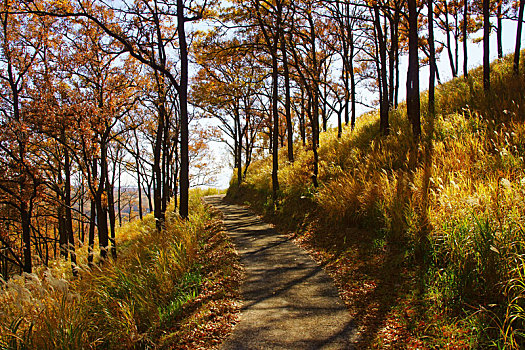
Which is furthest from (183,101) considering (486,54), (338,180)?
(486,54)

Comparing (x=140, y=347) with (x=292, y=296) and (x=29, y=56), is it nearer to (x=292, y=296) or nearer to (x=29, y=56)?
(x=292, y=296)

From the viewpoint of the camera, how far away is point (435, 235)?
4.02 meters

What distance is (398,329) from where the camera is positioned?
3.22m

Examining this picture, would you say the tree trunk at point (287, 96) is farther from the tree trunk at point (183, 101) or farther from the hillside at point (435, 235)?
the hillside at point (435, 235)

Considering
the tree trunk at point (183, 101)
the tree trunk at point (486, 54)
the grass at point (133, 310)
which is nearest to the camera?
the grass at point (133, 310)

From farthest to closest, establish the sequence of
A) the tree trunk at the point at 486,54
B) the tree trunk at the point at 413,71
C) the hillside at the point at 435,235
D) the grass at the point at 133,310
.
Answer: the tree trunk at the point at 486,54 → the tree trunk at the point at 413,71 → the grass at the point at 133,310 → the hillside at the point at 435,235

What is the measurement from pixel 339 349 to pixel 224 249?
4119mm

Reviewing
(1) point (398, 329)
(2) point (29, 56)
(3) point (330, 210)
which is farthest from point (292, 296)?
(2) point (29, 56)

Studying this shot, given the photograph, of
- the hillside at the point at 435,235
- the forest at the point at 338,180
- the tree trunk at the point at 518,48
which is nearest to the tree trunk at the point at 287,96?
the forest at the point at 338,180

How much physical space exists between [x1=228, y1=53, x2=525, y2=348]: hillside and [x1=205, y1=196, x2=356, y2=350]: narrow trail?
10.4 inches

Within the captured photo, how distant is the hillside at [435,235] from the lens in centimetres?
289

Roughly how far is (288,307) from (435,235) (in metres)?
2.31

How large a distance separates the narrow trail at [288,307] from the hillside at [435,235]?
10.4 inches

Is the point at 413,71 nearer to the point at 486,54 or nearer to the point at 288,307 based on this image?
the point at 486,54
